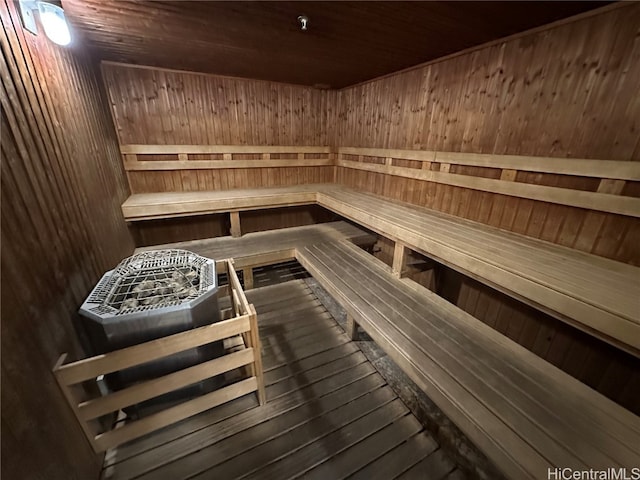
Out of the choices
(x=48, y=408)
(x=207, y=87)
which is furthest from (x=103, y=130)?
(x=48, y=408)

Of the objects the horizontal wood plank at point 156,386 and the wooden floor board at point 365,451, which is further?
the wooden floor board at point 365,451

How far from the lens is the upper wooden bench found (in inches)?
44.1

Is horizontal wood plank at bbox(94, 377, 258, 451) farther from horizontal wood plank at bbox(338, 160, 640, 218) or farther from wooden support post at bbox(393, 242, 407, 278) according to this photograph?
horizontal wood plank at bbox(338, 160, 640, 218)

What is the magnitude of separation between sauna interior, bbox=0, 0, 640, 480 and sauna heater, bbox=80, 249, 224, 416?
0.5 inches

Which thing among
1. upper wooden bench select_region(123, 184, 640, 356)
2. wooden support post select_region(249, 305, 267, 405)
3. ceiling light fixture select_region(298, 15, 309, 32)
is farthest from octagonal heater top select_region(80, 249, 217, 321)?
ceiling light fixture select_region(298, 15, 309, 32)

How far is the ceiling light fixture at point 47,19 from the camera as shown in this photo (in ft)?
4.44

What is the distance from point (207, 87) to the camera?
328cm

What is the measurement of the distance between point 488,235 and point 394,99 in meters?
1.99

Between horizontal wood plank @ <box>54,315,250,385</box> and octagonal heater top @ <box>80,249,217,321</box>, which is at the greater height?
octagonal heater top @ <box>80,249,217,321</box>

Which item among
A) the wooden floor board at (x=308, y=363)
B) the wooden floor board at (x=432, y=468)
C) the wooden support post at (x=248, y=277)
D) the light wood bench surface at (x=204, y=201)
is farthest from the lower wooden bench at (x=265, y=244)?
the wooden floor board at (x=432, y=468)

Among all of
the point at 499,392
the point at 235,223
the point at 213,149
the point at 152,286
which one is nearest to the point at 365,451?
the point at 499,392

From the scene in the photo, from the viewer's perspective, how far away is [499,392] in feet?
4.26

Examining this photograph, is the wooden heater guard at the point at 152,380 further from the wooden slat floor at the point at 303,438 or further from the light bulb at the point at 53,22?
the light bulb at the point at 53,22

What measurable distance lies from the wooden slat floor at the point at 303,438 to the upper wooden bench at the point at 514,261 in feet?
3.55
